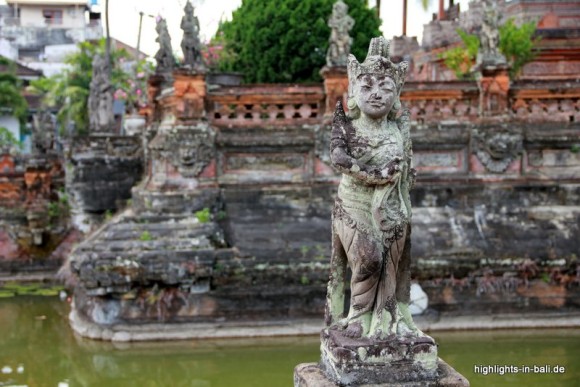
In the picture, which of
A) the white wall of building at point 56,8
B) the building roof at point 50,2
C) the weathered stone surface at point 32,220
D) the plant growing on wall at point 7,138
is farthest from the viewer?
the white wall of building at point 56,8

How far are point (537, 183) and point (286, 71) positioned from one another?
9.41 metres

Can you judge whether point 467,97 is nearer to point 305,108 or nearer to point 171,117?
point 305,108

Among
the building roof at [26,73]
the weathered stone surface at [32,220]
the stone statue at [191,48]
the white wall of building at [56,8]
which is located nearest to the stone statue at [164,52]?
the stone statue at [191,48]

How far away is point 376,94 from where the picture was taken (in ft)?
18.0

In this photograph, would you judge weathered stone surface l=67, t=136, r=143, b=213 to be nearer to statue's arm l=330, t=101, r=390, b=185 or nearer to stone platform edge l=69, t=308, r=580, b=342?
stone platform edge l=69, t=308, r=580, b=342

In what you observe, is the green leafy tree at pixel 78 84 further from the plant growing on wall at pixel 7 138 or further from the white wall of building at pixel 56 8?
the white wall of building at pixel 56 8

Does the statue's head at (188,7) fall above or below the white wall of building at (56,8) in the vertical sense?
below

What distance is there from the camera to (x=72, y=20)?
54.4 meters

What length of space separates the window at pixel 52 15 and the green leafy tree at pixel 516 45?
149 ft

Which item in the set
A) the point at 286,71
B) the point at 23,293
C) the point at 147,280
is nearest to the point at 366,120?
the point at 147,280

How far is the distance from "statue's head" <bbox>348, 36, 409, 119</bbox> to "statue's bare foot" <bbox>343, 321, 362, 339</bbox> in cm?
154

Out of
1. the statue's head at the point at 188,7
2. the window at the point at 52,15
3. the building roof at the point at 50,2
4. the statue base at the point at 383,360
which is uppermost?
the building roof at the point at 50,2

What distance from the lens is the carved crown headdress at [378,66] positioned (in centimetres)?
554

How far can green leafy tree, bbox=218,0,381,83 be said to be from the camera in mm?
19406
